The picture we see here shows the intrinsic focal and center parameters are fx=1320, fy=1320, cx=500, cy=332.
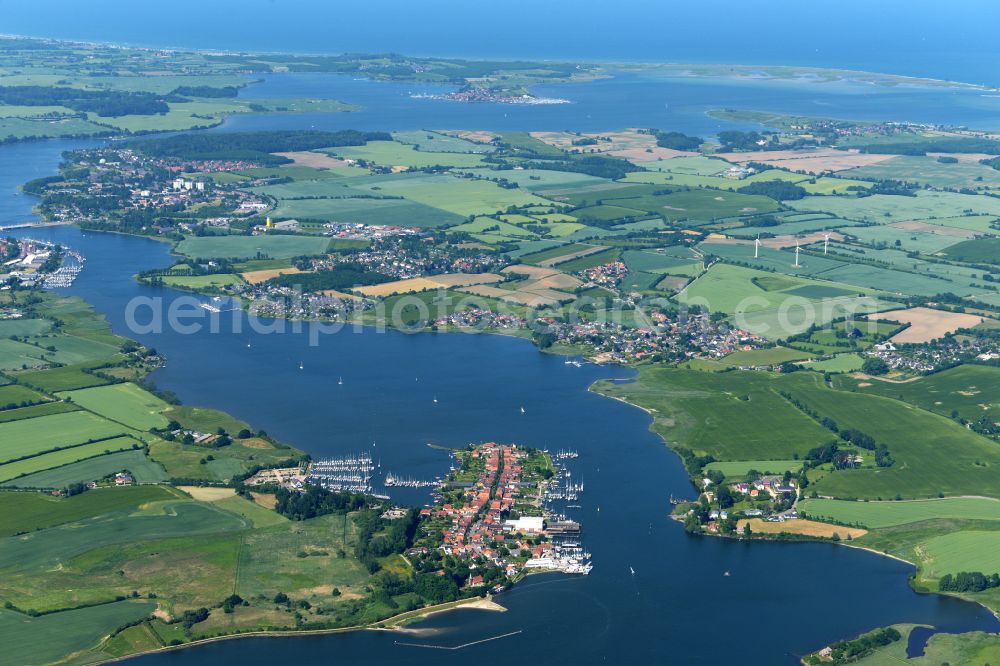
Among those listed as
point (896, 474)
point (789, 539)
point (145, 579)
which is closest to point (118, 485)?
point (145, 579)

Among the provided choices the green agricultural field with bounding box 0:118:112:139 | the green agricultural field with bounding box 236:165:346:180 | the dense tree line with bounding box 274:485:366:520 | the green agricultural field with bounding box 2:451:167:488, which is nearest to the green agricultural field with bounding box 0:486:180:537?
the green agricultural field with bounding box 2:451:167:488

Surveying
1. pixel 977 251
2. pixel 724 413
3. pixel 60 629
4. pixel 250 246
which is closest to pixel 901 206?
pixel 977 251

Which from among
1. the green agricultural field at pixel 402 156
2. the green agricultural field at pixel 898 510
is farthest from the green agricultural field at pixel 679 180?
the green agricultural field at pixel 898 510

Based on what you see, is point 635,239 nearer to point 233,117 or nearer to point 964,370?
point 964,370

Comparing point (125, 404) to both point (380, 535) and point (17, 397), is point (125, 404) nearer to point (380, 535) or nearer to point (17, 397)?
point (17, 397)

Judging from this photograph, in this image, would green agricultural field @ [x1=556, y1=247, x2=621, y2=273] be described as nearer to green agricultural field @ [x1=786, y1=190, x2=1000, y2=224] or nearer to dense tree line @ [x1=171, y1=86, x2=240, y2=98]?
green agricultural field @ [x1=786, y1=190, x2=1000, y2=224]

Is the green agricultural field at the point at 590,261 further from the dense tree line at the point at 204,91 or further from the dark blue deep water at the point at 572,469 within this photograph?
the dense tree line at the point at 204,91
